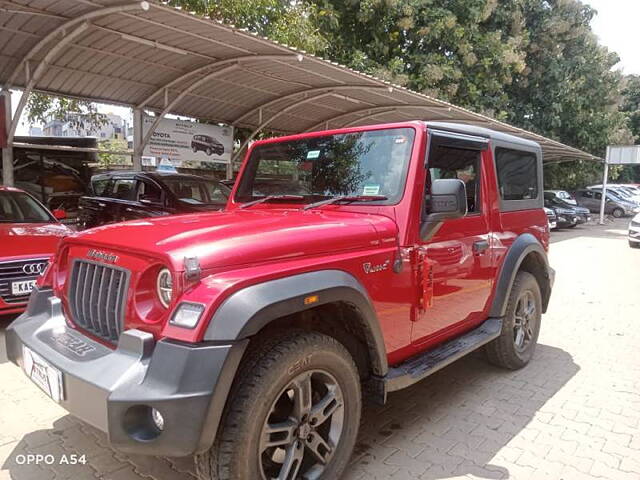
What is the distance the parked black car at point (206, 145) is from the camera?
10.8m

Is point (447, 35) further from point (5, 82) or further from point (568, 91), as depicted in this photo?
point (5, 82)

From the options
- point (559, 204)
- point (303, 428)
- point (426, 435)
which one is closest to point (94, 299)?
point (303, 428)

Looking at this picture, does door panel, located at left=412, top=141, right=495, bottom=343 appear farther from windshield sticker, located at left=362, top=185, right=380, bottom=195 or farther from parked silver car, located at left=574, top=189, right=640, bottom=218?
parked silver car, located at left=574, top=189, right=640, bottom=218

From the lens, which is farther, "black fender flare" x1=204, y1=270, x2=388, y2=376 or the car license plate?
the car license plate

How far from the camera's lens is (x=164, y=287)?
6.93 ft

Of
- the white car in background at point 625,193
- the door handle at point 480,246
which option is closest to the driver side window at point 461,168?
the door handle at point 480,246

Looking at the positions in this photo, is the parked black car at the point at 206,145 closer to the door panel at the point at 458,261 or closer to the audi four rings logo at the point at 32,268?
the audi four rings logo at the point at 32,268

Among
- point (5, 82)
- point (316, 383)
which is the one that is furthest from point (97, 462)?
point (5, 82)

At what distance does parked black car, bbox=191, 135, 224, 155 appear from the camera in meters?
10.8

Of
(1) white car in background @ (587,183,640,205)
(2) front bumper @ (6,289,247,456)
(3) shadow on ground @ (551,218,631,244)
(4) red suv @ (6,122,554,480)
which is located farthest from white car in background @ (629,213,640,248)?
(2) front bumper @ (6,289,247,456)

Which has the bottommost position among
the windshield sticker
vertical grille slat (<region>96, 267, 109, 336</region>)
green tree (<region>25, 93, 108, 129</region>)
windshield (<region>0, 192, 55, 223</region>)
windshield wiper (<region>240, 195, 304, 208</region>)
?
vertical grille slat (<region>96, 267, 109, 336</region>)

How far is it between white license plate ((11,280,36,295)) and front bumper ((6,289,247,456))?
328 cm

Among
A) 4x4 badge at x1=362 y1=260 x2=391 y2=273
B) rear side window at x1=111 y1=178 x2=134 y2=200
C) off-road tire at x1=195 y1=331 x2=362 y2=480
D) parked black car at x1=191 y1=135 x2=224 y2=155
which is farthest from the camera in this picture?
parked black car at x1=191 y1=135 x2=224 y2=155

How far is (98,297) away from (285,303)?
102 cm
